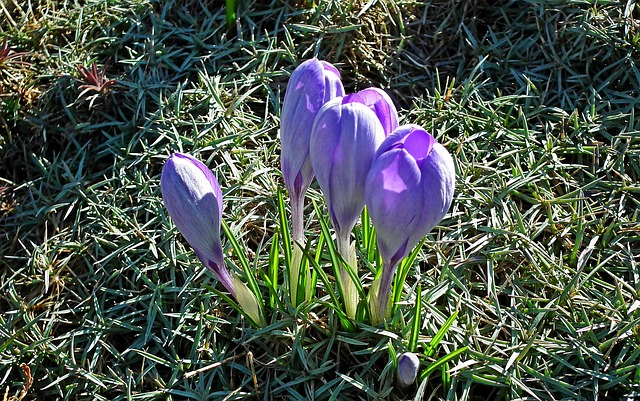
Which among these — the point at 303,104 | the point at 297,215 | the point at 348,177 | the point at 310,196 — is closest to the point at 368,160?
the point at 348,177

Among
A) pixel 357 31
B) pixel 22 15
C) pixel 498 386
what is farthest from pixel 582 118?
pixel 22 15

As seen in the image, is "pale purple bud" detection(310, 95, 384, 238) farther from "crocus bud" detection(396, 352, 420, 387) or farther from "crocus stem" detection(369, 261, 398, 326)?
"crocus bud" detection(396, 352, 420, 387)

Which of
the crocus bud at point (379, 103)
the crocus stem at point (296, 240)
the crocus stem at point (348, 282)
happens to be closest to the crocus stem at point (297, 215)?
the crocus stem at point (296, 240)

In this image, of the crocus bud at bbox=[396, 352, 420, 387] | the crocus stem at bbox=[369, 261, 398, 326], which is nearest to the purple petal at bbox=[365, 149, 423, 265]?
the crocus stem at bbox=[369, 261, 398, 326]

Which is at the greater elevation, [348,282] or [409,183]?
[409,183]

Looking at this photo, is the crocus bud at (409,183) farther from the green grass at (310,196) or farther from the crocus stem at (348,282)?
the green grass at (310,196)

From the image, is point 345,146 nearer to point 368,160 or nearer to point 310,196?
point 368,160

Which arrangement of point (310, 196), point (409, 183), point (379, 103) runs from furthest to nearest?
1. point (310, 196)
2. point (379, 103)
3. point (409, 183)

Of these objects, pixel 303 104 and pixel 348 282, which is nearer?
pixel 303 104
